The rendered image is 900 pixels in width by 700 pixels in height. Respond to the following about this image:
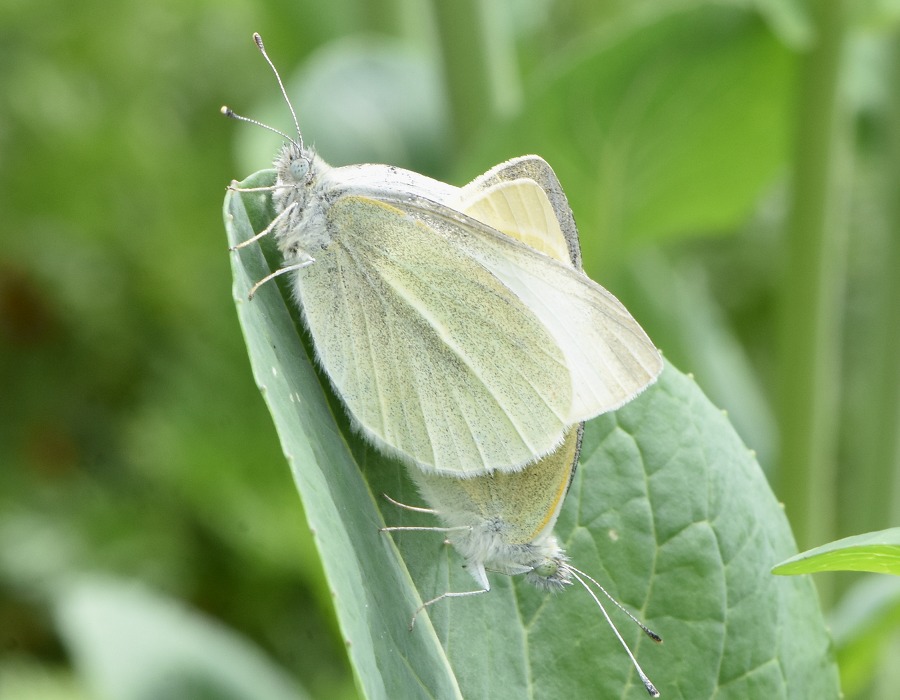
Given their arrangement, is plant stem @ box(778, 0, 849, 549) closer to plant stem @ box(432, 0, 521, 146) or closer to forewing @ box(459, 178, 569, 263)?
plant stem @ box(432, 0, 521, 146)

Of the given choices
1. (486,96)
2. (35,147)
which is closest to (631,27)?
(486,96)

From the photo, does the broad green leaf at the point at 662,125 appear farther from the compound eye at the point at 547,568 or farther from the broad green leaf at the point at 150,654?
the broad green leaf at the point at 150,654

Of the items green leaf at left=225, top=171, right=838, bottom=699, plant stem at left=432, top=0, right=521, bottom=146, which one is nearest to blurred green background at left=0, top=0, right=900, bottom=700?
plant stem at left=432, top=0, right=521, bottom=146

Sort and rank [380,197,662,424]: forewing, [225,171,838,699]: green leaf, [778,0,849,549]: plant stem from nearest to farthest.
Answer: [225,171,838,699]: green leaf, [380,197,662,424]: forewing, [778,0,849,549]: plant stem

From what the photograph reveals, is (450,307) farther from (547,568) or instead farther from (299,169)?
(547,568)

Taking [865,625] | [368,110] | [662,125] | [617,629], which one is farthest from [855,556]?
[368,110]
